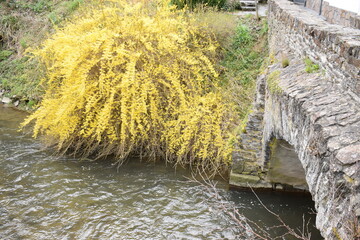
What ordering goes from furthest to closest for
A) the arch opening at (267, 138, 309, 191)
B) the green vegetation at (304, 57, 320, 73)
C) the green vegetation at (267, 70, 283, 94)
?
1. the arch opening at (267, 138, 309, 191)
2. the green vegetation at (267, 70, 283, 94)
3. the green vegetation at (304, 57, 320, 73)

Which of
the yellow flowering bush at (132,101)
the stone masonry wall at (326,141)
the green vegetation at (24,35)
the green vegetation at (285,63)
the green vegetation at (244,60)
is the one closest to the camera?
the stone masonry wall at (326,141)

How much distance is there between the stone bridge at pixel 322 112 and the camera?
2523mm

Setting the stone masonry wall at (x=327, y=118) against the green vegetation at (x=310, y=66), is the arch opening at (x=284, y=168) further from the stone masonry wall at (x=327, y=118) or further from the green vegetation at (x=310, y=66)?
the green vegetation at (x=310, y=66)

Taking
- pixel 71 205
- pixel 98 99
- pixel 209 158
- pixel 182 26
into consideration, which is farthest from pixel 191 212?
pixel 182 26

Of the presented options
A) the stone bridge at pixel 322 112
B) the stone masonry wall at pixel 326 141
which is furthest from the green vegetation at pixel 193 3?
the stone masonry wall at pixel 326 141

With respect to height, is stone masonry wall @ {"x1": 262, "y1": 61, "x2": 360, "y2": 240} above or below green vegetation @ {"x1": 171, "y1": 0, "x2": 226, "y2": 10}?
below

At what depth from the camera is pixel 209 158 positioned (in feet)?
23.4

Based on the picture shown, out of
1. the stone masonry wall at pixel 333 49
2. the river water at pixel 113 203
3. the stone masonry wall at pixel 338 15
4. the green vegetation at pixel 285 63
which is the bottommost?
the river water at pixel 113 203

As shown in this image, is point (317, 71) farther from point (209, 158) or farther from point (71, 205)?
point (71, 205)

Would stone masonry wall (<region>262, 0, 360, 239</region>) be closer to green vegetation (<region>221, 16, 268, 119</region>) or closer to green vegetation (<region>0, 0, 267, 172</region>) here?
green vegetation (<region>0, 0, 267, 172</region>)

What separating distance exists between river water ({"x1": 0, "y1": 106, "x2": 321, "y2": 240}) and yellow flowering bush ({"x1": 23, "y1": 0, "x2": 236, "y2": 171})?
519 millimetres

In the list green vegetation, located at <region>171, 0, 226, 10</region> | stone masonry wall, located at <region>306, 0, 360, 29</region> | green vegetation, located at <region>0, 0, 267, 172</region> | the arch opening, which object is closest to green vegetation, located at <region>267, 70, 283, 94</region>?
the arch opening

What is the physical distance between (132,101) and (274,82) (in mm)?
3310

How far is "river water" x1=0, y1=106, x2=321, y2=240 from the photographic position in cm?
556
